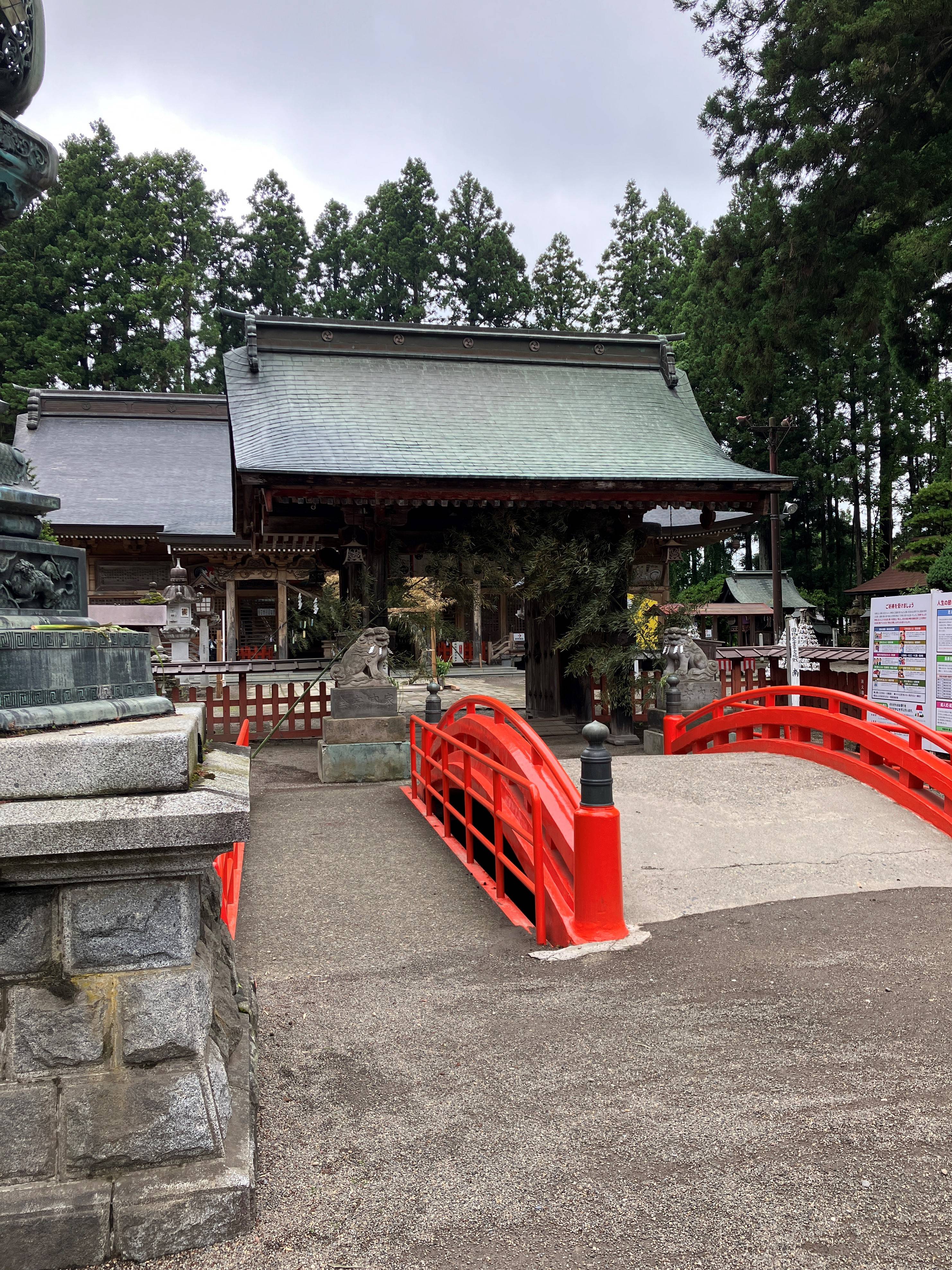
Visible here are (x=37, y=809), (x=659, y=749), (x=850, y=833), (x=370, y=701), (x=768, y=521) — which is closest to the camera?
(x=37, y=809)

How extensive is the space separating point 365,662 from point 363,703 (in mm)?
478

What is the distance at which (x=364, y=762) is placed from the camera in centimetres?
937

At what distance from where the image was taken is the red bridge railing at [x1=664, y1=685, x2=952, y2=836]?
6.01 meters

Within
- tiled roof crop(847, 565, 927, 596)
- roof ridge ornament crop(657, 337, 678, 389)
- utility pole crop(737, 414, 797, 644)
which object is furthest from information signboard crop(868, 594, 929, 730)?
tiled roof crop(847, 565, 927, 596)

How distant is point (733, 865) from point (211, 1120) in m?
3.99

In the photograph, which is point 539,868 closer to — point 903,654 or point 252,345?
point 903,654

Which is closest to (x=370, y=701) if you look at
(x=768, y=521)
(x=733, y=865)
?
(x=733, y=865)

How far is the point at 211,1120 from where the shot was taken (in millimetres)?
1978

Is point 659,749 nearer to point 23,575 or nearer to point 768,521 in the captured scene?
point 23,575

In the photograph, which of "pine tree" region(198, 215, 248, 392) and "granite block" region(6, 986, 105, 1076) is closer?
"granite block" region(6, 986, 105, 1076)

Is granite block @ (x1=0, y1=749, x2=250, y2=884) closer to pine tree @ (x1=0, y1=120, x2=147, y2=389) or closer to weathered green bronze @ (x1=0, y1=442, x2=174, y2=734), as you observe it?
weathered green bronze @ (x1=0, y1=442, x2=174, y2=734)

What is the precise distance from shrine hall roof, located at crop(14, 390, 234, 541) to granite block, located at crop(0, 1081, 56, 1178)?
18.6 metres

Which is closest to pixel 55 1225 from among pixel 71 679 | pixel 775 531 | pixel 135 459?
pixel 71 679

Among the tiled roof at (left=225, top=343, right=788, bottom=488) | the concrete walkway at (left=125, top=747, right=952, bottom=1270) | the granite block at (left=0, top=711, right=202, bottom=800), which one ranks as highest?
the tiled roof at (left=225, top=343, right=788, bottom=488)
